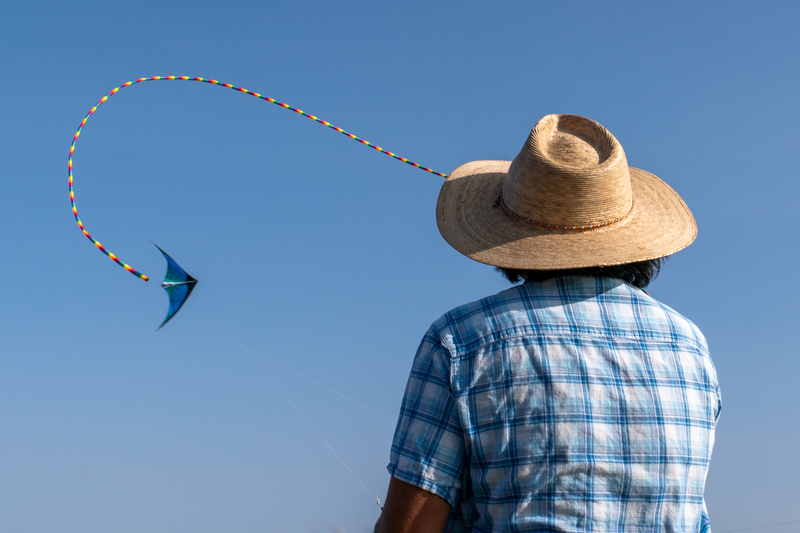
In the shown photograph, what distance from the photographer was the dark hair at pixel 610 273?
77.7 inches

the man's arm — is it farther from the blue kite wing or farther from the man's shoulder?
the blue kite wing

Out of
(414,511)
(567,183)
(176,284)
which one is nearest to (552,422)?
(414,511)

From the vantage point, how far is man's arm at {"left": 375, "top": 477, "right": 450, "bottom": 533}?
1.76 metres

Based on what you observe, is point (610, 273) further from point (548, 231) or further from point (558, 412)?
point (558, 412)

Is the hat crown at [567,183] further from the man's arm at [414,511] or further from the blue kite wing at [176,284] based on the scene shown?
the blue kite wing at [176,284]

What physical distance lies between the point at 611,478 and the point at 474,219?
2.99 feet

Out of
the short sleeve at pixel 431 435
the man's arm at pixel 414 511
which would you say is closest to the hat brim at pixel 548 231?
the short sleeve at pixel 431 435

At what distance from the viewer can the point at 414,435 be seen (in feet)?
5.91

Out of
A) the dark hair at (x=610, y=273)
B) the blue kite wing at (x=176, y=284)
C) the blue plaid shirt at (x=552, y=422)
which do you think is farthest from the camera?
the blue kite wing at (x=176, y=284)

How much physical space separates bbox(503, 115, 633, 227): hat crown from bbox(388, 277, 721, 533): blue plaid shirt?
0.35m

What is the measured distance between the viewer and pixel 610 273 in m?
2.03

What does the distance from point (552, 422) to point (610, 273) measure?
506mm

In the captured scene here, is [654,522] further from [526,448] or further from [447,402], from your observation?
[447,402]

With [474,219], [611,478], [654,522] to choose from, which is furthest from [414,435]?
[474,219]
